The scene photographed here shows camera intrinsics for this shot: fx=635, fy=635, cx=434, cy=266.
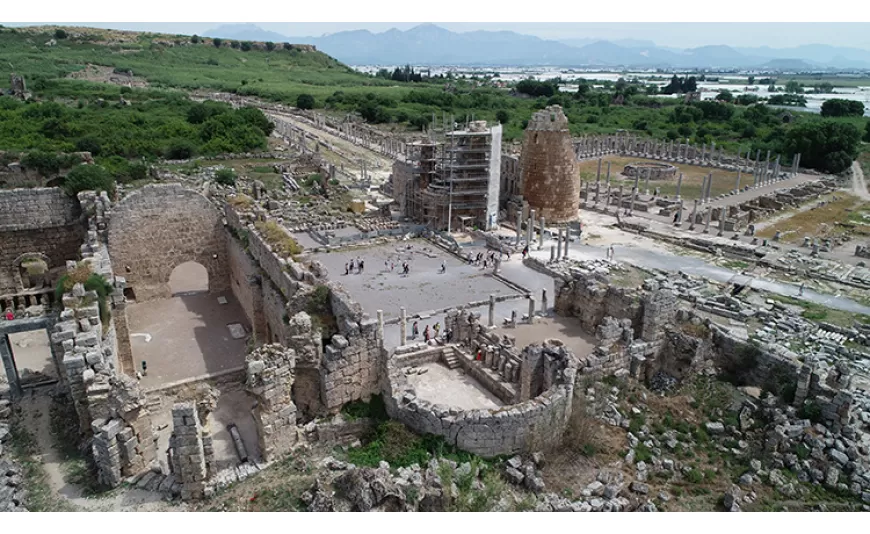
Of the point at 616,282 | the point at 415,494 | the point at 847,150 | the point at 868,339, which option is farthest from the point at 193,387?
the point at 847,150

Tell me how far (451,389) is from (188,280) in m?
15.1

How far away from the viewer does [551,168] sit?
4306cm

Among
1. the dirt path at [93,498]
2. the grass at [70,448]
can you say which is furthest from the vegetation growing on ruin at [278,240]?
the dirt path at [93,498]

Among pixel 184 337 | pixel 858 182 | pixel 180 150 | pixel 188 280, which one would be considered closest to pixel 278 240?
pixel 184 337

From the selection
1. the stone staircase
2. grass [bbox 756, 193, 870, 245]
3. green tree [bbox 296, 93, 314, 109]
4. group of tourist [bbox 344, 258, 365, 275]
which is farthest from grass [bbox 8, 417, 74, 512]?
green tree [bbox 296, 93, 314, 109]

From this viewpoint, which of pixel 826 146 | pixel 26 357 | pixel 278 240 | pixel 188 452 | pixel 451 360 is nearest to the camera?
pixel 188 452

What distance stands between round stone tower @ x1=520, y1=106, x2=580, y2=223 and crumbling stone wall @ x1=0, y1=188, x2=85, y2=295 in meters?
27.8

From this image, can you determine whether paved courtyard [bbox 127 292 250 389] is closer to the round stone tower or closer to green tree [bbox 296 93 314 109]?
the round stone tower

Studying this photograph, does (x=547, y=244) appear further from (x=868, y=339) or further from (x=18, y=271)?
(x=18, y=271)

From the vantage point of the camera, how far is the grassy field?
58531mm

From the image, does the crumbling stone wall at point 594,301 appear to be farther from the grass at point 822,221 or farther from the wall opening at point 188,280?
the grass at point 822,221

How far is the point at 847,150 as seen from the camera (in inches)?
2640

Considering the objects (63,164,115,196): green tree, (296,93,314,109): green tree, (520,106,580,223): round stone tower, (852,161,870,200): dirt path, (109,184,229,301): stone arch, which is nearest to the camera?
(109,184,229,301): stone arch

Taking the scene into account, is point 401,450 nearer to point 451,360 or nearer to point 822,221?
point 451,360
